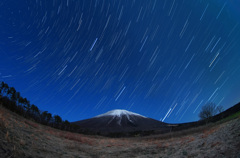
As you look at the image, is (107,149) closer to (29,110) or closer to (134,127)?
(29,110)

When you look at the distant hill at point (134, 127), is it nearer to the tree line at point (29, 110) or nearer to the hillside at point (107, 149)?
the tree line at point (29, 110)

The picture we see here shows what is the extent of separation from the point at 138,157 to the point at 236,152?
6.24 meters

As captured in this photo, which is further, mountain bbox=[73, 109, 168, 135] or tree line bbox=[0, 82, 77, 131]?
mountain bbox=[73, 109, 168, 135]

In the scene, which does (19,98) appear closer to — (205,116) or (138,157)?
(138,157)

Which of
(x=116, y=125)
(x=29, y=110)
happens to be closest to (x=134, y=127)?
(x=116, y=125)

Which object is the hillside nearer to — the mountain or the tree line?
the tree line

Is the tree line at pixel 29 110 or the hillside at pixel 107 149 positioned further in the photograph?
the tree line at pixel 29 110

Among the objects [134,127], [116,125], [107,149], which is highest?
[116,125]

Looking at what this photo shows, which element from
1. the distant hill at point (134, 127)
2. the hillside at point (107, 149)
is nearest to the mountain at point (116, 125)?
the distant hill at point (134, 127)

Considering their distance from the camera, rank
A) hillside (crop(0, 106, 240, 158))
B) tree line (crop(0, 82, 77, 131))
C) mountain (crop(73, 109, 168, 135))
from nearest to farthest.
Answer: hillside (crop(0, 106, 240, 158)), tree line (crop(0, 82, 77, 131)), mountain (crop(73, 109, 168, 135))

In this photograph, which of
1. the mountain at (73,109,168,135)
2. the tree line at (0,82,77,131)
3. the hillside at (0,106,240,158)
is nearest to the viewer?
the hillside at (0,106,240,158)

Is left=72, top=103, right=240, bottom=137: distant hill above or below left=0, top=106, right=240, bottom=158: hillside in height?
above

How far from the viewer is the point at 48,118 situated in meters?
56.9

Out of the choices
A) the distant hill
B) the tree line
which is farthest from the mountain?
the tree line
